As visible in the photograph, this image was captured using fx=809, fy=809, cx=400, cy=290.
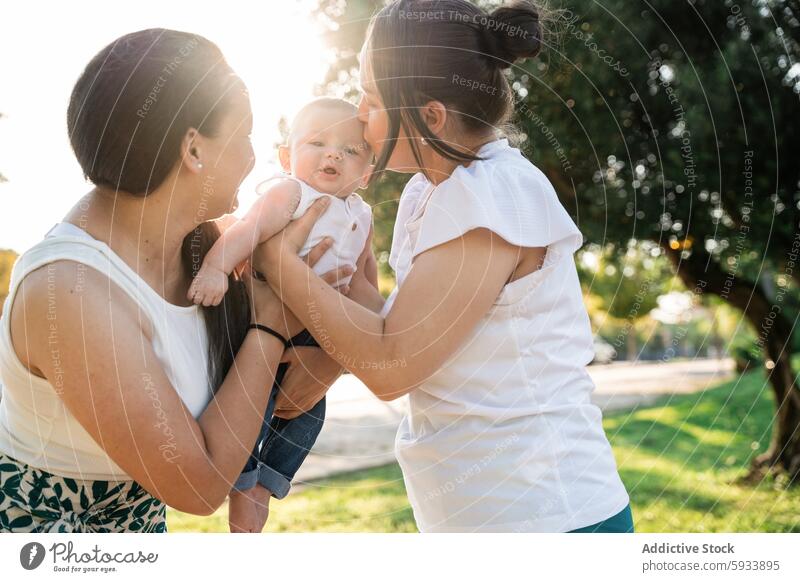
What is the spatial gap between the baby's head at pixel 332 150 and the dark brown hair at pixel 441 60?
0.86 ft

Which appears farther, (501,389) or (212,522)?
(212,522)

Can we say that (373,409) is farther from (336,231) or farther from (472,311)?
(472,311)

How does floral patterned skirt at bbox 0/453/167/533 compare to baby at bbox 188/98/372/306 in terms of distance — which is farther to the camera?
baby at bbox 188/98/372/306

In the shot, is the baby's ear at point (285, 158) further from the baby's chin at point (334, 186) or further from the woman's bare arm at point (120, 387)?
the woman's bare arm at point (120, 387)

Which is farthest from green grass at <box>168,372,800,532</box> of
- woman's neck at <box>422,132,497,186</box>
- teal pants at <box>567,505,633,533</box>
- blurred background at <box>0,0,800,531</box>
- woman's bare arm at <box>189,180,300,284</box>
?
woman's neck at <box>422,132,497,186</box>

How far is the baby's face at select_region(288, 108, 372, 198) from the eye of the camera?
2.08 metres

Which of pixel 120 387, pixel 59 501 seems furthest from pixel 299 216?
pixel 59 501

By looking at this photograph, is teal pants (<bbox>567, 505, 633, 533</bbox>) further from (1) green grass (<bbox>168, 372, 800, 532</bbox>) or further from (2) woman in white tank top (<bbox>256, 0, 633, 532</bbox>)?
(1) green grass (<bbox>168, 372, 800, 532</bbox>)

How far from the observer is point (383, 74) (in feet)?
5.78

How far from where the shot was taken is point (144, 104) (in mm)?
1614

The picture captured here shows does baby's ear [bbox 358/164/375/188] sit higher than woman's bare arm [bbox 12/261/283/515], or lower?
higher
